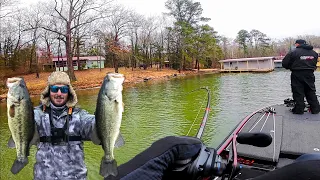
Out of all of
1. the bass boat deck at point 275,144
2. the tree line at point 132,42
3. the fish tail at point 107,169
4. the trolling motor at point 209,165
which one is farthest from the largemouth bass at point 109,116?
the tree line at point 132,42

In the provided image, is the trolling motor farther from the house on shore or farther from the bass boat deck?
the house on shore

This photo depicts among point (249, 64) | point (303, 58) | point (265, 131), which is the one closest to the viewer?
point (265, 131)

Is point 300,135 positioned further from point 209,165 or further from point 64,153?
point 64,153

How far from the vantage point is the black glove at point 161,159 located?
2.18m

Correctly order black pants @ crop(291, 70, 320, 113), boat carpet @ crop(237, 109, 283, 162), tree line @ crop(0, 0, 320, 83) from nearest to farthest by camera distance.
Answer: boat carpet @ crop(237, 109, 283, 162) < black pants @ crop(291, 70, 320, 113) < tree line @ crop(0, 0, 320, 83)

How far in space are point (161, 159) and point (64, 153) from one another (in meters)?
0.81

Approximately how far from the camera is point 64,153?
7.39 ft

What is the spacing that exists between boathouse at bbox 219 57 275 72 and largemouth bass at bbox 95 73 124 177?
4356 cm

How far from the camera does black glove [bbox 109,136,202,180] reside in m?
2.18

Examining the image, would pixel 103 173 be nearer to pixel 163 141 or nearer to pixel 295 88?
pixel 163 141

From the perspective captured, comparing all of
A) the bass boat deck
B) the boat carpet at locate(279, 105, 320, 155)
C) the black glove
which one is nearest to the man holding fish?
the black glove

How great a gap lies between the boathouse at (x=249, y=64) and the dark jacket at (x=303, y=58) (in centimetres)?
3840

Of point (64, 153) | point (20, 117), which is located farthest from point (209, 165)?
point (20, 117)

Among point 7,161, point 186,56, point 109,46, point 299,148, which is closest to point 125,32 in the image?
point 109,46
